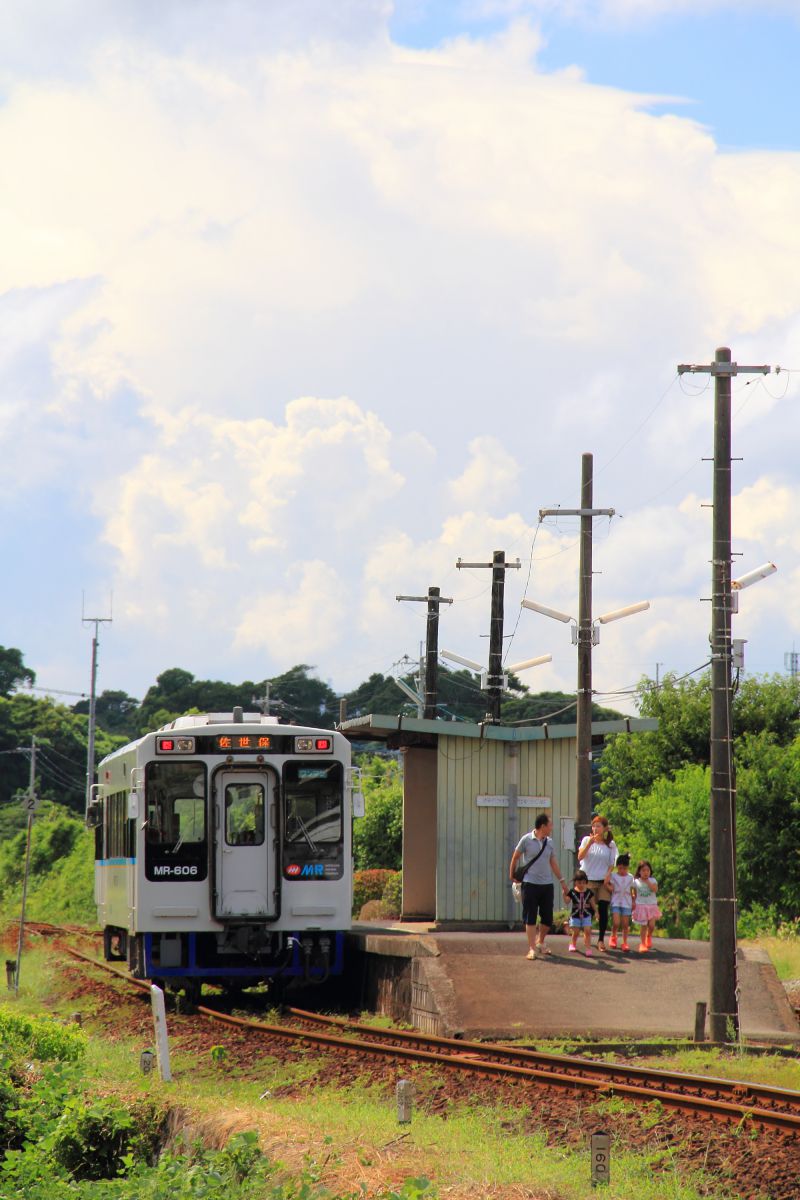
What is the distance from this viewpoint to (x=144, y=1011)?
18531 millimetres

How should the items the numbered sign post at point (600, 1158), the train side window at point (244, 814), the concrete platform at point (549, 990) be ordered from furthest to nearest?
the train side window at point (244, 814) → the concrete platform at point (549, 990) → the numbered sign post at point (600, 1158)

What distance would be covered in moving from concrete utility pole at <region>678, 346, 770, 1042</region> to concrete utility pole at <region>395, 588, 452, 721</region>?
68.4ft

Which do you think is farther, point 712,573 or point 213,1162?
point 712,573

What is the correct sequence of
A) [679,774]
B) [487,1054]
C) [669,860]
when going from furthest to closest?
[679,774], [669,860], [487,1054]

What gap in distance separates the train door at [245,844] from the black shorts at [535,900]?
9.13ft

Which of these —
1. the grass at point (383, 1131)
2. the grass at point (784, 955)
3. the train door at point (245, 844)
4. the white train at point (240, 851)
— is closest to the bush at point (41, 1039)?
Answer: the grass at point (383, 1131)

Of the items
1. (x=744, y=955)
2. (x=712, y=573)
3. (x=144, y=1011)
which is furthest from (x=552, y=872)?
(x=144, y=1011)

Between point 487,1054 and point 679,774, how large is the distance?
28235 millimetres

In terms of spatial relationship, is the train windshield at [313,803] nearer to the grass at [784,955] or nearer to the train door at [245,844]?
the train door at [245,844]

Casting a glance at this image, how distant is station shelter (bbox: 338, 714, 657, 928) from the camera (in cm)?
2380

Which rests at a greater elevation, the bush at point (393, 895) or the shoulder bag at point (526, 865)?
the shoulder bag at point (526, 865)

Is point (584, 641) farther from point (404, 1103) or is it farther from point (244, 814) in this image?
point (404, 1103)

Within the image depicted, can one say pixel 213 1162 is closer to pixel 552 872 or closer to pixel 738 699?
pixel 552 872

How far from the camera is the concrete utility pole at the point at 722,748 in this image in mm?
15156
